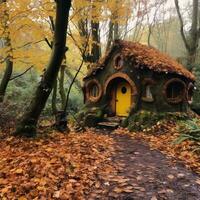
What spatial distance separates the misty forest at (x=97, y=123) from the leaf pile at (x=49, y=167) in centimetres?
2

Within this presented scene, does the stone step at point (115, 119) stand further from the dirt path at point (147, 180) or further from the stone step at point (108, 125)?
the dirt path at point (147, 180)

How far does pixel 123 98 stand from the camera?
15.8 m

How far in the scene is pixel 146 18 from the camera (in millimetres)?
27000

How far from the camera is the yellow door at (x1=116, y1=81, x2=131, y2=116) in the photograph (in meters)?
15.6

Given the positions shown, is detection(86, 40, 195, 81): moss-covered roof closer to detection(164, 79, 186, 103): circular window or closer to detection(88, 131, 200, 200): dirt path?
detection(164, 79, 186, 103): circular window

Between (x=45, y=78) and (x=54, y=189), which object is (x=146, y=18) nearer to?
(x=45, y=78)

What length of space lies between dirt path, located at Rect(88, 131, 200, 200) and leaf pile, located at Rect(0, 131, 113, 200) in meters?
0.31

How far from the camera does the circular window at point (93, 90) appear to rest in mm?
16339

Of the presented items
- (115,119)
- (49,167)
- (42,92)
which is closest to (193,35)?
(115,119)

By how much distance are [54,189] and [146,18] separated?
77.5 ft

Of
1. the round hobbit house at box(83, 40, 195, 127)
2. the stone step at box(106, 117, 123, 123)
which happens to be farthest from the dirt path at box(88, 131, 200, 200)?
the stone step at box(106, 117, 123, 123)

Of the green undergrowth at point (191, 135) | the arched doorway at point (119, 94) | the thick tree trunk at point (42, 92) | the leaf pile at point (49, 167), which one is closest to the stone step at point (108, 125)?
the arched doorway at point (119, 94)

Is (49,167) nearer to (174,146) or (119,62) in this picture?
(174,146)

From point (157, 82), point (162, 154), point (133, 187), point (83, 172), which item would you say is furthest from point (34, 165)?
point (157, 82)
